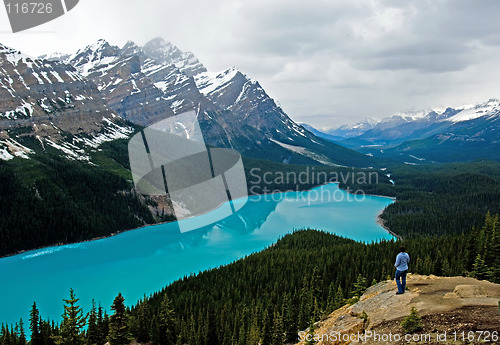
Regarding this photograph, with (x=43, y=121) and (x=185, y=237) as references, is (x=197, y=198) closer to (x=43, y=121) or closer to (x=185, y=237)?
(x=185, y=237)

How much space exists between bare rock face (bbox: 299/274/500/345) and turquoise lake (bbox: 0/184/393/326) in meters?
44.0


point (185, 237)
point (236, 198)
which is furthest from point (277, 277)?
point (236, 198)

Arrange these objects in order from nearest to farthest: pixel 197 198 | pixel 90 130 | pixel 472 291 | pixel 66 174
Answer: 1. pixel 472 291
2. pixel 66 174
3. pixel 197 198
4. pixel 90 130

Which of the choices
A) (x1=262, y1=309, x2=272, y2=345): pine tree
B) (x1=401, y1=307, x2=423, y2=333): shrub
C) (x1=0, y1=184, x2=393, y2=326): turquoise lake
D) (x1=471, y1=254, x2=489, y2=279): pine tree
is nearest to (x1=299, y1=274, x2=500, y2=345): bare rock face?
(x1=401, y1=307, x2=423, y2=333): shrub

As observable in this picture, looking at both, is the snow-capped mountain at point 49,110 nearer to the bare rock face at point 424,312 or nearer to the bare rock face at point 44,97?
the bare rock face at point 44,97

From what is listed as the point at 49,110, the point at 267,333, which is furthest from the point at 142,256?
the point at 49,110

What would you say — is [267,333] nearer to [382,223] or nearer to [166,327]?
[166,327]

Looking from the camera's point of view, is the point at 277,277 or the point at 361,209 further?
the point at 361,209

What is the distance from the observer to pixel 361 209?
151250 millimetres

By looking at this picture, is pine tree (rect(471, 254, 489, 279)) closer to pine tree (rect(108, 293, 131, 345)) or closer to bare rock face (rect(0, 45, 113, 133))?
pine tree (rect(108, 293, 131, 345))

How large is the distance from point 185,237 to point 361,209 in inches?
3152

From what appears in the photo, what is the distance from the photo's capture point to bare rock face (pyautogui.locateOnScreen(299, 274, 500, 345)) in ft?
Answer: 45.3

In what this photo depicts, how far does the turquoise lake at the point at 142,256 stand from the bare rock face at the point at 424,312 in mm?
43956

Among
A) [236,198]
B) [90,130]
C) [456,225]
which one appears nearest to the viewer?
[456,225]
